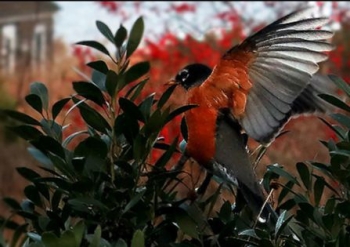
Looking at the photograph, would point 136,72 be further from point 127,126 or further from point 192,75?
point 192,75

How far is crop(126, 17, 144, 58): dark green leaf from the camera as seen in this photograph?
1.61 meters

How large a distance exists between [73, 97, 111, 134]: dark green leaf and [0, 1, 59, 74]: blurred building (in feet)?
35.6

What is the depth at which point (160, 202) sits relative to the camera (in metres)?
1.71

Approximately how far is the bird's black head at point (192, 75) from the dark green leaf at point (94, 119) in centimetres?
50

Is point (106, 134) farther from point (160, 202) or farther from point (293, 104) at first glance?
point (293, 104)

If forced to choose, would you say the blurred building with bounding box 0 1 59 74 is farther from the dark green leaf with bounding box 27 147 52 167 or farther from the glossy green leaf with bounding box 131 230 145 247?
the glossy green leaf with bounding box 131 230 145 247

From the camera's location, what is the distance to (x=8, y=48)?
547 inches

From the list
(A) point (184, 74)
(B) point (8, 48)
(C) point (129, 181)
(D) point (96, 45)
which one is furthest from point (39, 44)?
(C) point (129, 181)

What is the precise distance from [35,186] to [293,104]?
22.5 inches

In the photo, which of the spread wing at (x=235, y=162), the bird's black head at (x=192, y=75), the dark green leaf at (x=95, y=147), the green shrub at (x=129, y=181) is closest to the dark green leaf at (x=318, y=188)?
the green shrub at (x=129, y=181)

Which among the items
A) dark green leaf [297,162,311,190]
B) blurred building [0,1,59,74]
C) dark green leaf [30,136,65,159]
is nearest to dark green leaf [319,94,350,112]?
dark green leaf [297,162,311,190]

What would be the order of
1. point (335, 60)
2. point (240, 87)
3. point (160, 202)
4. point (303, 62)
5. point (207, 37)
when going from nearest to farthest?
point (160, 202) → point (303, 62) → point (240, 87) → point (335, 60) → point (207, 37)

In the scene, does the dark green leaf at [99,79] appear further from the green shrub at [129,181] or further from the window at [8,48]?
the window at [8,48]

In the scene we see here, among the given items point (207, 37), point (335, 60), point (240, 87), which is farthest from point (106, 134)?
point (207, 37)
